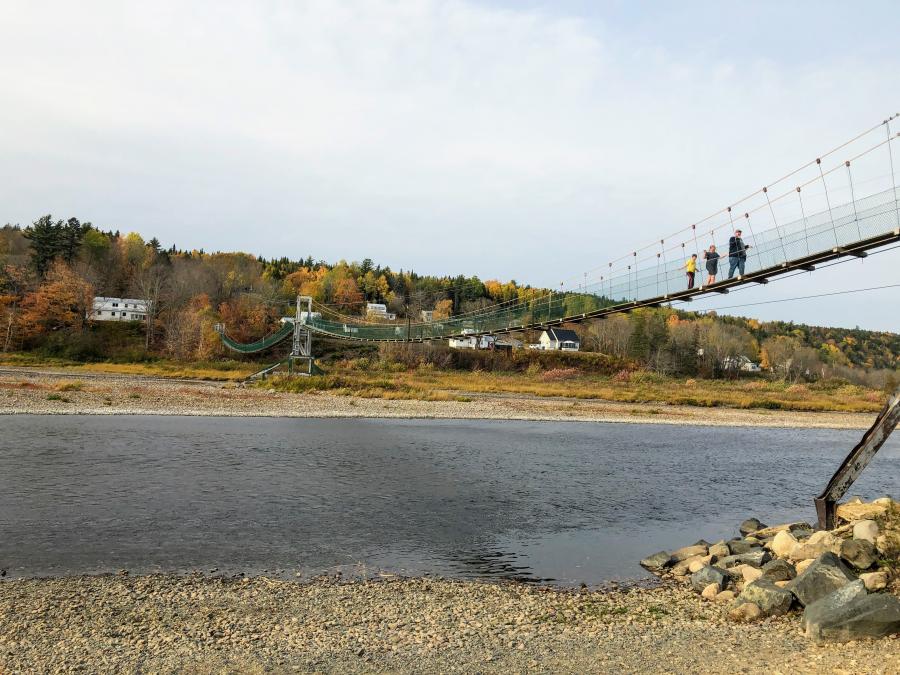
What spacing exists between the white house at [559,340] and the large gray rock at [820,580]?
92863mm

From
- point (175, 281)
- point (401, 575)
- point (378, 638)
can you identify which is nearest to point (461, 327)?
point (401, 575)

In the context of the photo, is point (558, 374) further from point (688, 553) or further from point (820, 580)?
point (820, 580)

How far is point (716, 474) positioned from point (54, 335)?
66.3 metres

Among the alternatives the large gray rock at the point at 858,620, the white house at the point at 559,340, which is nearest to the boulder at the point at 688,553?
the large gray rock at the point at 858,620

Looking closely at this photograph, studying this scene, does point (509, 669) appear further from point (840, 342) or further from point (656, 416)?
point (840, 342)

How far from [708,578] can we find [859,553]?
1716 millimetres

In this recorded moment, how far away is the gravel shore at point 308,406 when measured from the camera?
29312 millimetres

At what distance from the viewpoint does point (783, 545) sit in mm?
8844

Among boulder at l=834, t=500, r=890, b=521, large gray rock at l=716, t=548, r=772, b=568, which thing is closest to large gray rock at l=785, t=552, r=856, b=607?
large gray rock at l=716, t=548, r=772, b=568

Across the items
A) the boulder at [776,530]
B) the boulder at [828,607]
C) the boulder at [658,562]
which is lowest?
the boulder at [658,562]

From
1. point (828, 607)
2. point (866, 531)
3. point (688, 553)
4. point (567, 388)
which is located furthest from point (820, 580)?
point (567, 388)

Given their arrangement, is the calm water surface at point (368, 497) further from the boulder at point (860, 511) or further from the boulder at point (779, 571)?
the boulder at point (860, 511)

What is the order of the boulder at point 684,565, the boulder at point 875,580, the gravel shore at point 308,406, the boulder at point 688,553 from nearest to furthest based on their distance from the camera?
1. the boulder at point 875,580
2. the boulder at point 684,565
3. the boulder at point 688,553
4. the gravel shore at point 308,406

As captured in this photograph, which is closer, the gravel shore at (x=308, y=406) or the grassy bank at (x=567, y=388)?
the gravel shore at (x=308, y=406)
